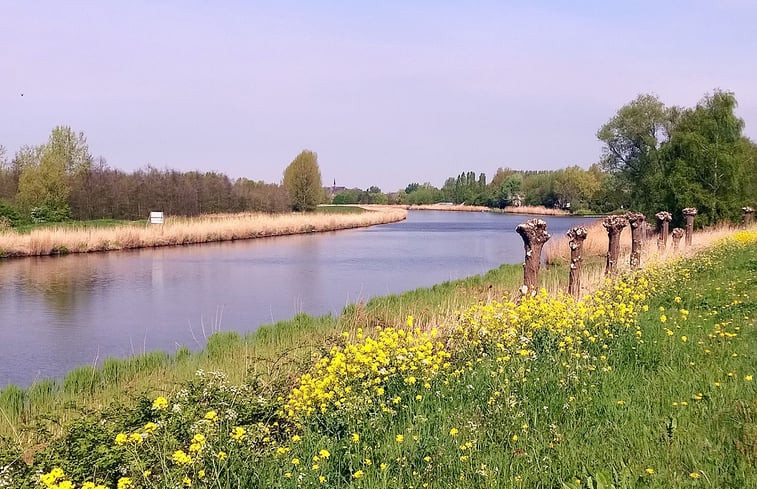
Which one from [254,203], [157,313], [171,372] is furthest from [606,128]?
[171,372]

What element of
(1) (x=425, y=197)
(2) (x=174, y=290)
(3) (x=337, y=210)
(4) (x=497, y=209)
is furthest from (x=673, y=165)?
(1) (x=425, y=197)

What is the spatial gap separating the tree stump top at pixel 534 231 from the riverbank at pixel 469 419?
313cm

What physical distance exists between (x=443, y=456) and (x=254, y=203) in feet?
168

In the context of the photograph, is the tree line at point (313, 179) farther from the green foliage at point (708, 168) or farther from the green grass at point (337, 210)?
the green grass at point (337, 210)

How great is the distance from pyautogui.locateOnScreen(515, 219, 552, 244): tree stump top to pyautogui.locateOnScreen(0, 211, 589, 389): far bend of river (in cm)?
594

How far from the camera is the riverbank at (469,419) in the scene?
350cm

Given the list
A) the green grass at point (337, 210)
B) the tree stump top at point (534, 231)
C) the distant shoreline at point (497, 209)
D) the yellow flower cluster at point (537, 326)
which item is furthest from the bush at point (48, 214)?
the distant shoreline at point (497, 209)

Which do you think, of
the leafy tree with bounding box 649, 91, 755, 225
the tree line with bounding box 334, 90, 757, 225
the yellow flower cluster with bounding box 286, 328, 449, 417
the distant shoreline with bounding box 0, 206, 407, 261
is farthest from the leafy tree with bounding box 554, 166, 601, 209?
the yellow flower cluster with bounding box 286, 328, 449, 417

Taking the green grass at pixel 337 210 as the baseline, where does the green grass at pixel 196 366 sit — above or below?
below

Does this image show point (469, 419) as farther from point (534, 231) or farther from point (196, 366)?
point (534, 231)

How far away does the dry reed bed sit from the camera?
26406 millimetres

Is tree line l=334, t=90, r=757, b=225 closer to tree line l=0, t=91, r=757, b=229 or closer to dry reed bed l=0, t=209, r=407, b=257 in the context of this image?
tree line l=0, t=91, r=757, b=229

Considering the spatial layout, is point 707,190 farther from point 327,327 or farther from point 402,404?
point 402,404

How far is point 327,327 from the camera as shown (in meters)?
11.2
